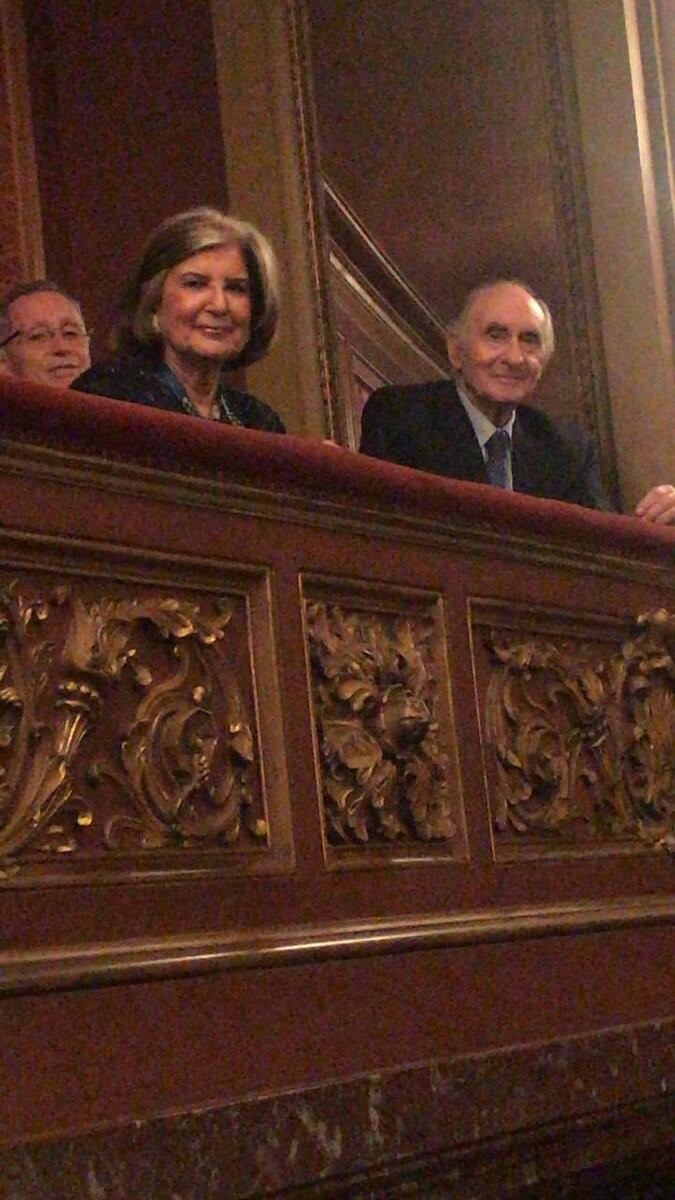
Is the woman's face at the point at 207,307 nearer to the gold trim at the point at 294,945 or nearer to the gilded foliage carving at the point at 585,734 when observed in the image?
the gilded foliage carving at the point at 585,734

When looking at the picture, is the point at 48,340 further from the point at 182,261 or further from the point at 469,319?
the point at 469,319

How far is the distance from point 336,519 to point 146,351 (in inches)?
27.0

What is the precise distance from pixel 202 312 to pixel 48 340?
28.5 inches

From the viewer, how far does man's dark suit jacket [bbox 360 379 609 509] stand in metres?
3.55

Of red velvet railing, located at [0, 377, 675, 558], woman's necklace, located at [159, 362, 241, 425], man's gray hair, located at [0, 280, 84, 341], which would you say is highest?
man's gray hair, located at [0, 280, 84, 341]

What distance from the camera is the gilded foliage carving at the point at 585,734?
2.78 meters

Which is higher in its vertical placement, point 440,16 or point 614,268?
point 440,16

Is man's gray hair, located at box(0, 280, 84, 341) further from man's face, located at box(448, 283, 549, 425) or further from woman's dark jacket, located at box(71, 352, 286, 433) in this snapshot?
man's face, located at box(448, 283, 549, 425)

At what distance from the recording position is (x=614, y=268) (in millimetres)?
4992

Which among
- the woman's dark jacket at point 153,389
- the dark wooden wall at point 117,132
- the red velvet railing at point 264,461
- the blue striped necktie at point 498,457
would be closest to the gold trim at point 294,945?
the red velvet railing at point 264,461

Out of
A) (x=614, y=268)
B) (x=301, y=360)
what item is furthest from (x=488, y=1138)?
(x=614, y=268)

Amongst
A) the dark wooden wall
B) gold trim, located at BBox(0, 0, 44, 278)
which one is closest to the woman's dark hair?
the dark wooden wall

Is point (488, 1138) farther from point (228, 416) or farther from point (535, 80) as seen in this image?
point (535, 80)

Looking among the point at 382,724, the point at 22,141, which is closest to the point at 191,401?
the point at 382,724
